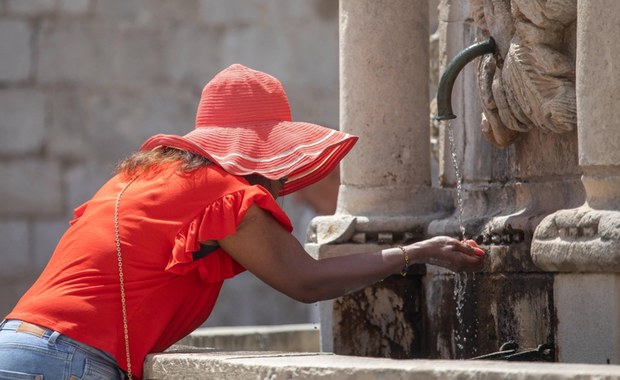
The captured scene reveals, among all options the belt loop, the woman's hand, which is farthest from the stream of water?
the belt loop

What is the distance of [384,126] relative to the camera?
5.28 m

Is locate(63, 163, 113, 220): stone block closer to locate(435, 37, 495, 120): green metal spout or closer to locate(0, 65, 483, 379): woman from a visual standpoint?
locate(435, 37, 495, 120): green metal spout

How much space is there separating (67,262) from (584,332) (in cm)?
134

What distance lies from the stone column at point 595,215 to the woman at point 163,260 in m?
0.39

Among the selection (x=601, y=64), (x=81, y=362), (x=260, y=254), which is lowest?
(x=81, y=362)

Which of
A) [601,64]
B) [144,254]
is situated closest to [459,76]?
[601,64]

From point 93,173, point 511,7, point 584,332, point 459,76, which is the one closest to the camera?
point 584,332

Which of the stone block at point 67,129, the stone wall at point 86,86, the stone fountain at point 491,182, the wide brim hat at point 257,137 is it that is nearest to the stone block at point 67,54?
the stone wall at point 86,86

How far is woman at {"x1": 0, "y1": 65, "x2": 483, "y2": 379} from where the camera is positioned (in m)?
3.77

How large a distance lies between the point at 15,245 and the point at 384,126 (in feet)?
15.5

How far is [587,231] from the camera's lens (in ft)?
12.8

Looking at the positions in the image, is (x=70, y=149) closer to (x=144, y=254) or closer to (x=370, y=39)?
(x=370, y=39)

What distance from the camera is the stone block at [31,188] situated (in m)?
9.46

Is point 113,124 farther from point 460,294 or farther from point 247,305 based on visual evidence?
point 460,294
